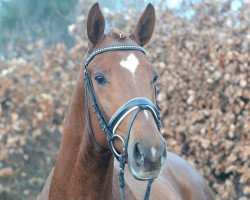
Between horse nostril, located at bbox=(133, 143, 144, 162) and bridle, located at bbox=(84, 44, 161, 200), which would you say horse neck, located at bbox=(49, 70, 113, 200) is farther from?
horse nostril, located at bbox=(133, 143, 144, 162)

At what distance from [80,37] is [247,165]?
2686 mm

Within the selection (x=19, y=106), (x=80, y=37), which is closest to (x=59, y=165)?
(x=19, y=106)

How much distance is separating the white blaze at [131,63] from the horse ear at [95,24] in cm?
31

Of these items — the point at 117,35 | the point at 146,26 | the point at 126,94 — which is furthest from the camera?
the point at 146,26

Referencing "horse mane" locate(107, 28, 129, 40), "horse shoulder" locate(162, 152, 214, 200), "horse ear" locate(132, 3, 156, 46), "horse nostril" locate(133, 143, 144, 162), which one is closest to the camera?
"horse nostril" locate(133, 143, 144, 162)

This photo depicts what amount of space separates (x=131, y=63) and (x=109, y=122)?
0.32m

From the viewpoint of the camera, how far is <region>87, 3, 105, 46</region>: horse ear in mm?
2852

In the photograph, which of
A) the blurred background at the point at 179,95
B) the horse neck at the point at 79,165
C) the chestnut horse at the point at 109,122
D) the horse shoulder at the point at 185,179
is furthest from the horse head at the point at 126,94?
the blurred background at the point at 179,95

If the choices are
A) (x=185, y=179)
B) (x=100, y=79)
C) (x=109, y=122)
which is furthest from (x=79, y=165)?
(x=185, y=179)

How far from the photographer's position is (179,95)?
6.09 metres

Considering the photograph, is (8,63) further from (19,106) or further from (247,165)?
(247,165)

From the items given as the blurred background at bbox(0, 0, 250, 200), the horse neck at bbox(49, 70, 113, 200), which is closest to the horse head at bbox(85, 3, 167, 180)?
the horse neck at bbox(49, 70, 113, 200)

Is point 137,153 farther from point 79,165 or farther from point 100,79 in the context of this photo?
point 79,165

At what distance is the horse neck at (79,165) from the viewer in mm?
2889
